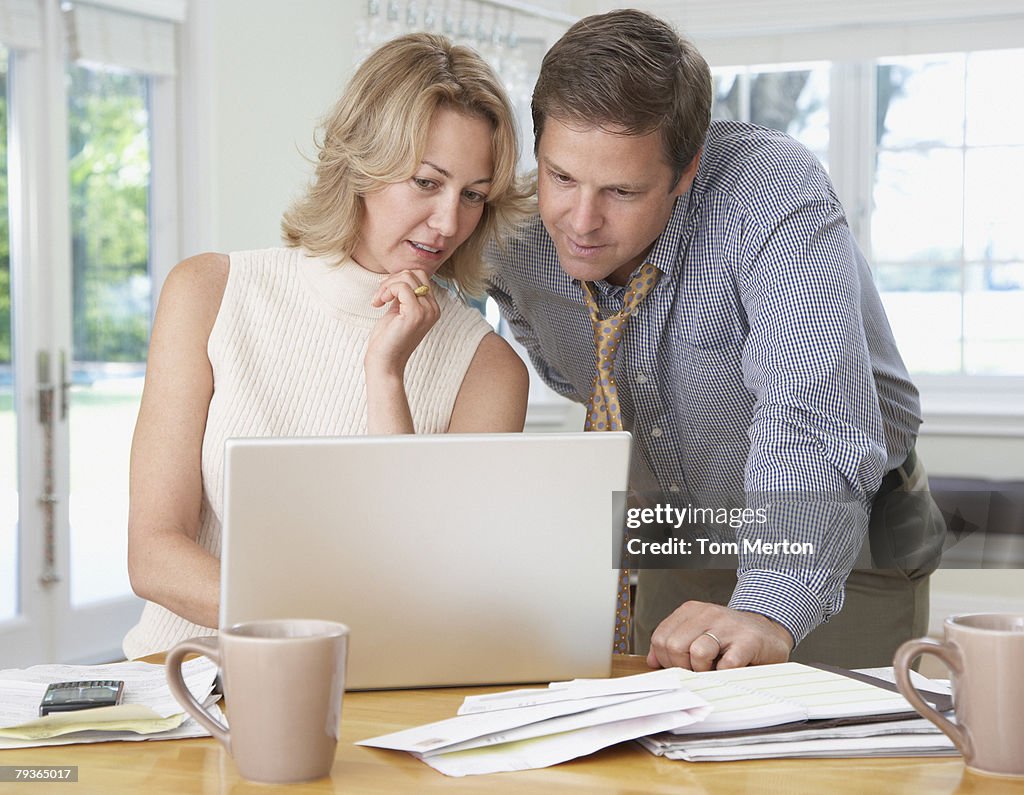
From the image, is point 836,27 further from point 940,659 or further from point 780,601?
point 940,659

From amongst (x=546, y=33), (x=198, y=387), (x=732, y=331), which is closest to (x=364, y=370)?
(x=198, y=387)

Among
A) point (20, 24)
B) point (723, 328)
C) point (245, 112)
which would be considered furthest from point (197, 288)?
point (245, 112)

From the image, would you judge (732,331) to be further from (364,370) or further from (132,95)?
(132,95)

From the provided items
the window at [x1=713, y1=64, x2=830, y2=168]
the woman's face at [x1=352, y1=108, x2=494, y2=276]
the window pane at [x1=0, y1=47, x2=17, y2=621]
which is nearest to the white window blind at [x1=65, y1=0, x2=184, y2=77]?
the window pane at [x1=0, y1=47, x2=17, y2=621]

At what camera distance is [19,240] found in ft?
12.7

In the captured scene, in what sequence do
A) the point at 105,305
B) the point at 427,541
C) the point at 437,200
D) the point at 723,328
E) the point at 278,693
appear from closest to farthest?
the point at 278,693 → the point at 427,541 → the point at 437,200 → the point at 723,328 → the point at 105,305

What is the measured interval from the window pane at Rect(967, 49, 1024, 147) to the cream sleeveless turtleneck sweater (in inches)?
142

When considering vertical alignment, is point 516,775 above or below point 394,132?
below

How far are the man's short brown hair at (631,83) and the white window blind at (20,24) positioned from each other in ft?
8.88

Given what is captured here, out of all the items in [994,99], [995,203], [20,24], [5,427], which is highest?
[20,24]

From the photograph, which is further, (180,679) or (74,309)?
(74,309)

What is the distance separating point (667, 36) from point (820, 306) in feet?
1.42

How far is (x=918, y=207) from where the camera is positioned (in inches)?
192

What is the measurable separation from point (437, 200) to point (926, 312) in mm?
3695
